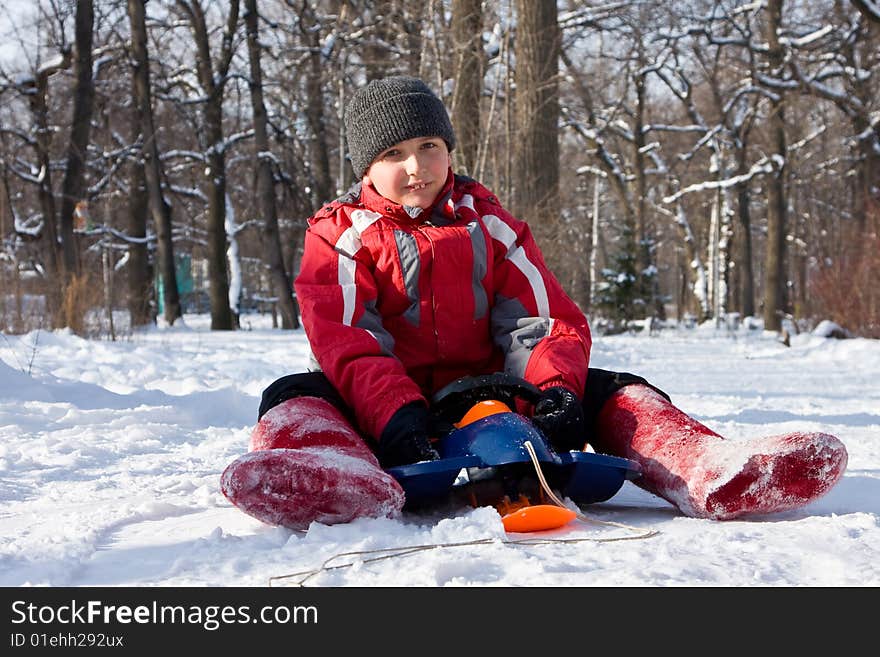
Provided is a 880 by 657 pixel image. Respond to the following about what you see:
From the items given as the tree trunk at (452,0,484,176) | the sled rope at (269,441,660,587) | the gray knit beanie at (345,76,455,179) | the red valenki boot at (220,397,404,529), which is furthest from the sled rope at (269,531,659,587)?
the tree trunk at (452,0,484,176)

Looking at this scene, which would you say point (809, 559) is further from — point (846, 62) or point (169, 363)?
point (846, 62)

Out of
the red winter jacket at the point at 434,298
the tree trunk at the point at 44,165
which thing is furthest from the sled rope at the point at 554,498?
the tree trunk at the point at 44,165

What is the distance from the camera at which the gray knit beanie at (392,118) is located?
304 cm

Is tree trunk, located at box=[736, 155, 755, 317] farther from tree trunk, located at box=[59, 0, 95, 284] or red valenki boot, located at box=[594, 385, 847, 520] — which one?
red valenki boot, located at box=[594, 385, 847, 520]

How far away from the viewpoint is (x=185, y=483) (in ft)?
9.57

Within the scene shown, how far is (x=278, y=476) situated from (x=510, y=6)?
7568mm

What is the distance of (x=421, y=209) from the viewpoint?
3.02 metres

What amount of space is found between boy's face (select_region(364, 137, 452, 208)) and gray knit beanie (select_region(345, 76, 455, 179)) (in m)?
0.03

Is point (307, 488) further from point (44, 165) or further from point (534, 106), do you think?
point (44, 165)

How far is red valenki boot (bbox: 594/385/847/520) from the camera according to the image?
219cm

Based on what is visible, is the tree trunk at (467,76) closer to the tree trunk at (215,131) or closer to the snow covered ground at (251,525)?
the snow covered ground at (251,525)

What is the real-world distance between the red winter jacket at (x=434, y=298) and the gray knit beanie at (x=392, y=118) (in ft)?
0.47

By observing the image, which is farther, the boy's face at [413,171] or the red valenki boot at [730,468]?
the boy's face at [413,171]

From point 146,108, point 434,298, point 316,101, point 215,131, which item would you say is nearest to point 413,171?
point 434,298
